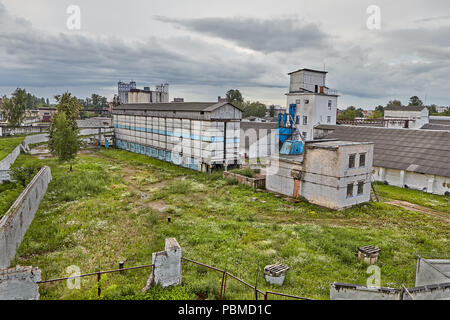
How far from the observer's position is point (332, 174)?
22.8 meters

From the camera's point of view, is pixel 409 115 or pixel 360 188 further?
pixel 409 115

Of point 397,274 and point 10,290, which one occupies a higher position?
point 10,290

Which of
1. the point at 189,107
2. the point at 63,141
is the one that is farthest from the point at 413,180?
the point at 63,141

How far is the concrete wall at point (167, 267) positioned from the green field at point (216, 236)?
1.15ft

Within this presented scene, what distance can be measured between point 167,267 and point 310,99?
38997 millimetres

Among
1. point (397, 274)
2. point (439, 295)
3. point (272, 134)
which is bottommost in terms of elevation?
point (397, 274)

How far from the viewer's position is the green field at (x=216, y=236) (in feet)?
39.3

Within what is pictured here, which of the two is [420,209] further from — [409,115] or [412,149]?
[409,115]

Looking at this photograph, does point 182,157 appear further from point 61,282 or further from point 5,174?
point 61,282

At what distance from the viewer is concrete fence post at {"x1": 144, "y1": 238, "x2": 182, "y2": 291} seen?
10422 mm

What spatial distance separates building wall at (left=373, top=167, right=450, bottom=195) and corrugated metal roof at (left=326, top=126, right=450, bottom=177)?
0.50 m

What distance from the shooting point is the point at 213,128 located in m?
35.0

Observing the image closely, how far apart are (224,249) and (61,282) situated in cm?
707

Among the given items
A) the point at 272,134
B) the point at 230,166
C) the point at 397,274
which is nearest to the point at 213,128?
the point at 230,166
